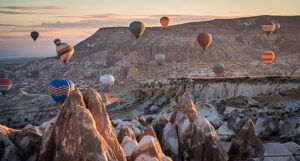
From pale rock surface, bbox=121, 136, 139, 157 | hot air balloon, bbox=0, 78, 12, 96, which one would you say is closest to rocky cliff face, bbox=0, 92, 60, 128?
hot air balloon, bbox=0, 78, 12, 96

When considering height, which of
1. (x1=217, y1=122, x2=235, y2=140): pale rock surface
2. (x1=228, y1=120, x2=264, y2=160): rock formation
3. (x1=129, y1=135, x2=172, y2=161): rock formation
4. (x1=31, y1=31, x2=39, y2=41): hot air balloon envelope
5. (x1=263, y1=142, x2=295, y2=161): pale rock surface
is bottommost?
(x1=217, y1=122, x2=235, y2=140): pale rock surface

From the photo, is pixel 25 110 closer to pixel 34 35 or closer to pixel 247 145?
pixel 34 35

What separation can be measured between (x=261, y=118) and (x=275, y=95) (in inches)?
447

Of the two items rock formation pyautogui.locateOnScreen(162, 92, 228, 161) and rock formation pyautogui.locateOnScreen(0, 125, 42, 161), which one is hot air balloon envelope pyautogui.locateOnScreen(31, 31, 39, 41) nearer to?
rock formation pyautogui.locateOnScreen(162, 92, 228, 161)

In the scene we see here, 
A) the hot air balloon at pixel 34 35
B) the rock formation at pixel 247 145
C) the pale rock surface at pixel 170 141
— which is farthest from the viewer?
the hot air balloon at pixel 34 35

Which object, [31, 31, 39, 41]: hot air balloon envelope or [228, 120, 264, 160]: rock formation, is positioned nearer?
[228, 120, 264, 160]: rock formation

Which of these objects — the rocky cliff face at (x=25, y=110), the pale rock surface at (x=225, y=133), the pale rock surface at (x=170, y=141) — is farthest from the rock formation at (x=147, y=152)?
the rocky cliff face at (x=25, y=110)

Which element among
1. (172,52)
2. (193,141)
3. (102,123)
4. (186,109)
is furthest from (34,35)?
(102,123)

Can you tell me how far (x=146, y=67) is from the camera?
261 ft

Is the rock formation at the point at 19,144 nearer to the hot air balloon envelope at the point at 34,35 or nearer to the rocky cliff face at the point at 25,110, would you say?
the rocky cliff face at the point at 25,110

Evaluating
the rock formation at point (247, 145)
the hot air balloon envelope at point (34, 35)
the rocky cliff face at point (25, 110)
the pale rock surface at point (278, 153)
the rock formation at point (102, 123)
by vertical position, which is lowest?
the rocky cliff face at point (25, 110)

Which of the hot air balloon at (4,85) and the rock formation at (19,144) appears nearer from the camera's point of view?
the rock formation at (19,144)

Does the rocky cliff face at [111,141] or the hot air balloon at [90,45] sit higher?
the rocky cliff face at [111,141]

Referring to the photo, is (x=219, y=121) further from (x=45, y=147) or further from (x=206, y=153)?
(x=45, y=147)
